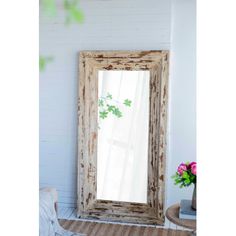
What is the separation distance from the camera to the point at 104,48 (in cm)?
390

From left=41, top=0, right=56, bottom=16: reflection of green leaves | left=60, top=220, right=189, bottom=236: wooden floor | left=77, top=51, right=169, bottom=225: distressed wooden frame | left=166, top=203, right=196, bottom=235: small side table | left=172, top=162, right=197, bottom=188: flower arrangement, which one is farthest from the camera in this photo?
left=77, top=51, right=169, bottom=225: distressed wooden frame

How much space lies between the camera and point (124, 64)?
3.80 meters

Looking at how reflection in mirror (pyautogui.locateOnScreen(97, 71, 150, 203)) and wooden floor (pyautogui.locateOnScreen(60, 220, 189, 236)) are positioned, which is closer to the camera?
wooden floor (pyautogui.locateOnScreen(60, 220, 189, 236))

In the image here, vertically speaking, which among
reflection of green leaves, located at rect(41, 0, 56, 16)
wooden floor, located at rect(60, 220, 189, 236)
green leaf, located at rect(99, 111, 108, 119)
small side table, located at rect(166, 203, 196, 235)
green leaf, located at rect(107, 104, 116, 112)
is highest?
reflection of green leaves, located at rect(41, 0, 56, 16)

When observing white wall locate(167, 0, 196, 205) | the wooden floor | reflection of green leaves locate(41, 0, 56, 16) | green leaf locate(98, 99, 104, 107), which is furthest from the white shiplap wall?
reflection of green leaves locate(41, 0, 56, 16)

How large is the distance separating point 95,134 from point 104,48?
95cm

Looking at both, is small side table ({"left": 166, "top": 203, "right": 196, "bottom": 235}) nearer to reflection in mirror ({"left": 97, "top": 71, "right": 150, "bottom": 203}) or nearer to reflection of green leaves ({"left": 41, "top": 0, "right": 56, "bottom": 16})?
reflection in mirror ({"left": 97, "top": 71, "right": 150, "bottom": 203})

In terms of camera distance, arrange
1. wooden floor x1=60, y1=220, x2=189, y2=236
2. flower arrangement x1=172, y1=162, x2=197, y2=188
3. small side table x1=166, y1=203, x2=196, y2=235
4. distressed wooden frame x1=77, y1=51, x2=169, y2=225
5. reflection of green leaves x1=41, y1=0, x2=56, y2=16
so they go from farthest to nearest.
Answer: distressed wooden frame x1=77, y1=51, x2=169, y2=225, wooden floor x1=60, y1=220, x2=189, y2=236, flower arrangement x1=172, y1=162, x2=197, y2=188, small side table x1=166, y1=203, x2=196, y2=235, reflection of green leaves x1=41, y1=0, x2=56, y2=16

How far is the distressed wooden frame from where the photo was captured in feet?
12.3

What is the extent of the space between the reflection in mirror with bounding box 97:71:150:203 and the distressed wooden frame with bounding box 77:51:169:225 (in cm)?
6

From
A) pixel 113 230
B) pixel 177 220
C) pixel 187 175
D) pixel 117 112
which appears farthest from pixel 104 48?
pixel 177 220

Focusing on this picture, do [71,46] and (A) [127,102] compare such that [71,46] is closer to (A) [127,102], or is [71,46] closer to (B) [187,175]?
(A) [127,102]

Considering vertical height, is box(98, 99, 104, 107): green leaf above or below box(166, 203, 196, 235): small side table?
above
